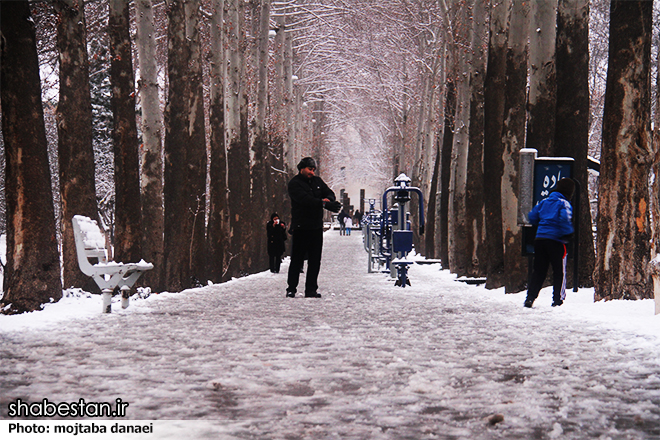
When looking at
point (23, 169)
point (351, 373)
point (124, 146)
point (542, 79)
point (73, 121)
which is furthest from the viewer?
point (124, 146)

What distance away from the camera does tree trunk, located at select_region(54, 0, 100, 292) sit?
1241cm

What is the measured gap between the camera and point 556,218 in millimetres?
11250

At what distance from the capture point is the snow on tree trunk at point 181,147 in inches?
634

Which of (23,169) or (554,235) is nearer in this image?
(23,169)

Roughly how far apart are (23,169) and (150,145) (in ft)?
18.2

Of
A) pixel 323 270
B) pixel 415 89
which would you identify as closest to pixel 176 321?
pixel 323 270

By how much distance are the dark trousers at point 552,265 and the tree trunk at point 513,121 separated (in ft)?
9.80

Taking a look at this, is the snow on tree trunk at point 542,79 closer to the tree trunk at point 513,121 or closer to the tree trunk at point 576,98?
the tree trunk at point 576,98

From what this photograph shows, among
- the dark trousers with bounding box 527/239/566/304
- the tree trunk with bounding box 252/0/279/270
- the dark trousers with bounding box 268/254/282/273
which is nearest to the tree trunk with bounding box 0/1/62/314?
the dark trousers with bounding box 527/239/566/304

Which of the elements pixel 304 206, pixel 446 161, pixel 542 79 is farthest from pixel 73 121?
pixel 446 161

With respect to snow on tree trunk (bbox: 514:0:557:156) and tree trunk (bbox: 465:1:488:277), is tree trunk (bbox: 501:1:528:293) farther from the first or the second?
tree trunk (bbox: 465:1:488:277)

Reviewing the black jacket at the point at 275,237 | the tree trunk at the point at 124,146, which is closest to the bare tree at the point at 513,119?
the tree trunk at the point at 124,146

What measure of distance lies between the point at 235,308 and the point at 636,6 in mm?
6153

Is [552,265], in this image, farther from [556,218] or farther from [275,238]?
[275,238]
